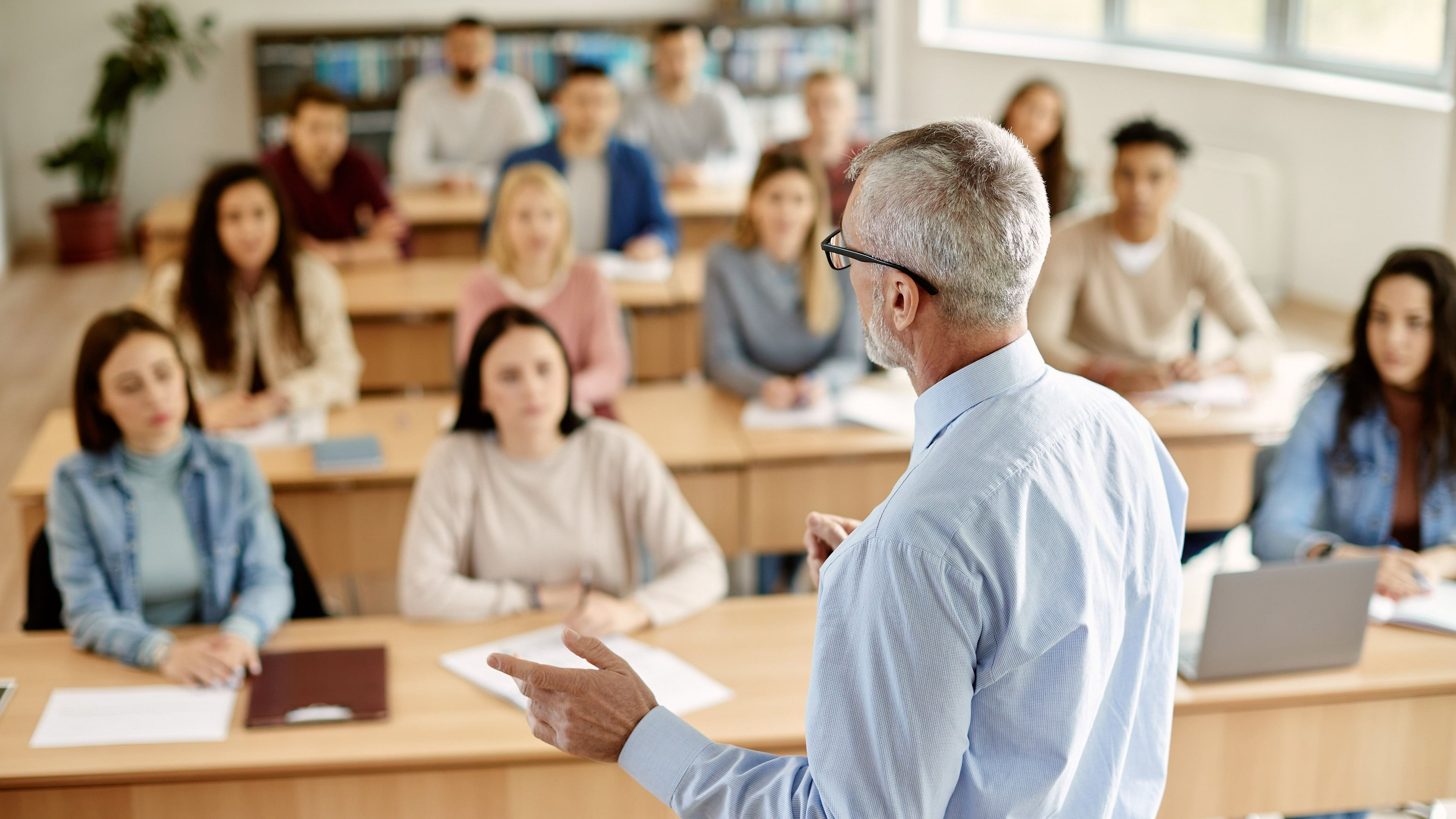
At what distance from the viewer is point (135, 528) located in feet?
8.13

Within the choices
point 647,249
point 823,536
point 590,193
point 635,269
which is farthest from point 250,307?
point 823,536

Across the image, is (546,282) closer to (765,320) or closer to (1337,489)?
(765,320)

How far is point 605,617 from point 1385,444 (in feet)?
5.34

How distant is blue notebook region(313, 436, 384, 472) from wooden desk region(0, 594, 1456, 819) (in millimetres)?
778

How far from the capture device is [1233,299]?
385 centimetres

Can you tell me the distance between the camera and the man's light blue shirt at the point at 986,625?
3.75 ft

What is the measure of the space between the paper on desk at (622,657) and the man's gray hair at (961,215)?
108 cm

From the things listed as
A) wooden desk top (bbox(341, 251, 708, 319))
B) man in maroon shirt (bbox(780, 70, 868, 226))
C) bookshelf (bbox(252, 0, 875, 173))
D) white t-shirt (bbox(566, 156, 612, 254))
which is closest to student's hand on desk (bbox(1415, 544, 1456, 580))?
wooden desk top (bbox(341, 251, 708, 319))

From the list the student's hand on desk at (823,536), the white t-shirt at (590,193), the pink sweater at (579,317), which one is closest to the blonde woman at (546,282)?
the pink sweater at (579,317)

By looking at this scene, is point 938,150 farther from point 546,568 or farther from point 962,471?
point 546,568

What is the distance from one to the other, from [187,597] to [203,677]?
17.8 inches

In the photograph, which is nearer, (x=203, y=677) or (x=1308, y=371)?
(x=203, y=677)

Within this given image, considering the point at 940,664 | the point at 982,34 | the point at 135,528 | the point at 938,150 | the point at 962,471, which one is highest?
the point at 982,34

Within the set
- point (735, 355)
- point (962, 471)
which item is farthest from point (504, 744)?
point (735, 355)
